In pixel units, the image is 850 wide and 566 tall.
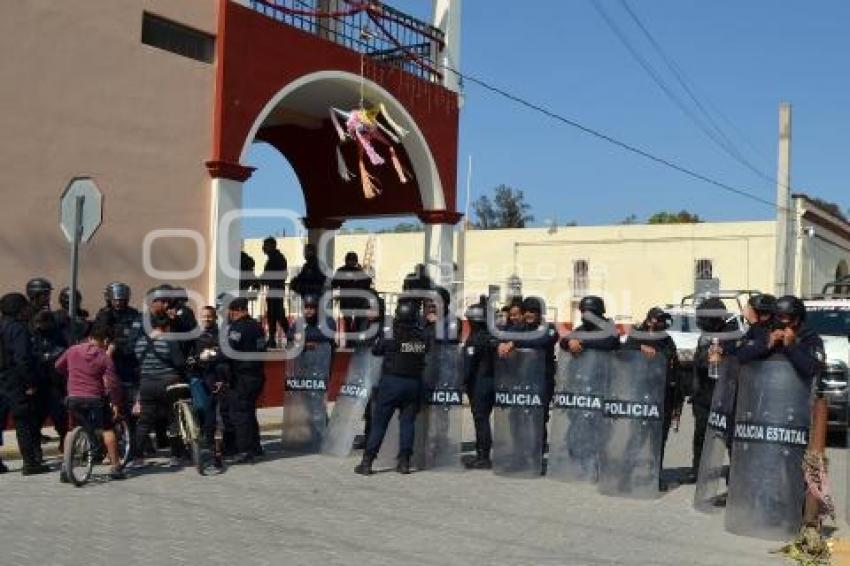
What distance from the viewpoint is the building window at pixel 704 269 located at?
3891 cm

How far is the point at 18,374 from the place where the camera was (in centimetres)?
961

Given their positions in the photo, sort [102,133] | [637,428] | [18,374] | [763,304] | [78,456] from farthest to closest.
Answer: [102,133]
[18,374]
[637,428]
[78,456]
[763,304]

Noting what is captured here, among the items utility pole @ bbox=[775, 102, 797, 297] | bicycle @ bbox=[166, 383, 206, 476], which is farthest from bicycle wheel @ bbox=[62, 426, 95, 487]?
utility pole @ bbox=[775, 102, 797, 297]

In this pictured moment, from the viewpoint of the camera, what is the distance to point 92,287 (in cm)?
1323

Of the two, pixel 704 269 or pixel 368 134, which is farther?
pixel 704 269

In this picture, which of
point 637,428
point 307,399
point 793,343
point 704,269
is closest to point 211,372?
point 307,399

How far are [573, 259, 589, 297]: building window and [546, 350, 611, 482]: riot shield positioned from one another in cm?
3049

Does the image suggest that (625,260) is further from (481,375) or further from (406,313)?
(406,313)

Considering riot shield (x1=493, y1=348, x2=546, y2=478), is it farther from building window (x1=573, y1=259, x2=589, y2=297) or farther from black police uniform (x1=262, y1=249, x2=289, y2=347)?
building window (x1=573, y1=259, x2=589, y2=297)

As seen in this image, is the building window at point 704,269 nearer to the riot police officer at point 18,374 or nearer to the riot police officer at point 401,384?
the riot police officer at point 401,384

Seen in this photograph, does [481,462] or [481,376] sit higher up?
[481,376]

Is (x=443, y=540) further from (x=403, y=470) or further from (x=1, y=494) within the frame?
(x=1, y=494)

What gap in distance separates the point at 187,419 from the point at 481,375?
3.29 m

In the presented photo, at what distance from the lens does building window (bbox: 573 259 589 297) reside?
40719mm
